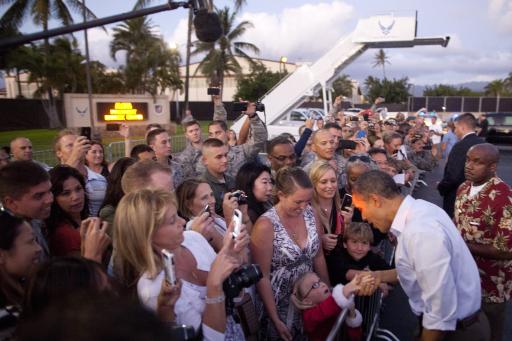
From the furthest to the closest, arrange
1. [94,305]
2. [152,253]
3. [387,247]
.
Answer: [387,247]
[152,253]
[94,305]

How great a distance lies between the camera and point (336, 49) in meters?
15.9

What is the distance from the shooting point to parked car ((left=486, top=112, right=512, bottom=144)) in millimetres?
18125

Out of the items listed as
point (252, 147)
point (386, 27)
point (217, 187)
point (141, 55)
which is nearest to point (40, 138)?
point (141, 55)

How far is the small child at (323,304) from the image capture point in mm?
2412

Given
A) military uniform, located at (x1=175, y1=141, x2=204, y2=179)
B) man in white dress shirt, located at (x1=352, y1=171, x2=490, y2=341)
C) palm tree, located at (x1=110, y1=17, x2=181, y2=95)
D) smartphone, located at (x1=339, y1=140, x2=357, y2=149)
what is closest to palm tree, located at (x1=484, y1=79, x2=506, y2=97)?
palm tree, located at (x1=110, y1=17, x2=181, y2=95)

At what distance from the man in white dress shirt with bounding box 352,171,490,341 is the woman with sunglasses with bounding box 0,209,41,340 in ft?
6.32

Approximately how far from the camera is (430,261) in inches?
78.9

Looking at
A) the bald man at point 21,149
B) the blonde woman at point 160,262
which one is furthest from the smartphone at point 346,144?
the bald man at point 21,149

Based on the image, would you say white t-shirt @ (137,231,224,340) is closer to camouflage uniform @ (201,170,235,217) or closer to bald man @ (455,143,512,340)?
camouflage uniform @ (201,170,235,217)

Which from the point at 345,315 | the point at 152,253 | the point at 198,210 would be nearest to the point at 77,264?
the point at 152,253

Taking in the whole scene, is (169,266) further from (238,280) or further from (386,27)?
(386,27)

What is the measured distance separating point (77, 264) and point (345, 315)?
70.4 inches

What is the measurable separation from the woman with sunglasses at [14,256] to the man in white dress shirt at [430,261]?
6.32ft

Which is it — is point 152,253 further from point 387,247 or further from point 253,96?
point 253,96
